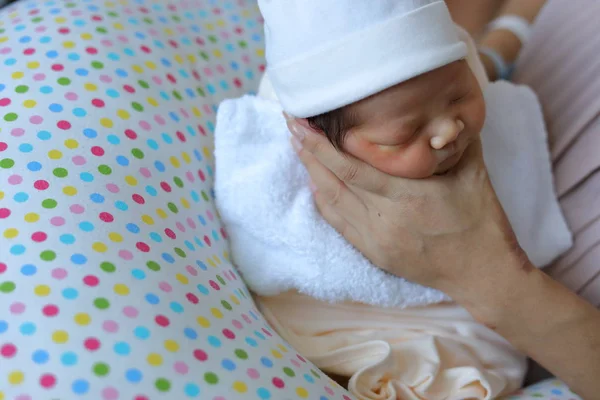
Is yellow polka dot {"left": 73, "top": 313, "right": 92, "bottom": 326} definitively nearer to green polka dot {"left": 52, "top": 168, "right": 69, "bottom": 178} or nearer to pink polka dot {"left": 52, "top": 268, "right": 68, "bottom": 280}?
pink polka dot {"left": 52, "top": 268, "right": 68, "bottom": 280}

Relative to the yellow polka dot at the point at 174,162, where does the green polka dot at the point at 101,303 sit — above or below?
below

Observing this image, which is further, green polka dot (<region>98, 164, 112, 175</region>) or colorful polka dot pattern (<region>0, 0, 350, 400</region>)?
green polka dot (<region>98, 164, 112, 175</region>)

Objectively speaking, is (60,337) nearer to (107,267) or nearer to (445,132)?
(107,267)

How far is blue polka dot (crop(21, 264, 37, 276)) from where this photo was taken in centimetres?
68

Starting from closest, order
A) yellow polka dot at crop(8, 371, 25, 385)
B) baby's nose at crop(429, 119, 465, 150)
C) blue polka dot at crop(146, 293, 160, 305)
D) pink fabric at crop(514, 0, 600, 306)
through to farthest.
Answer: yellow polka dot at crop(8, 371, 25, 385) < blue polka dot at crop(146, 293, 160, 305) < baby's nose at crop(429, 119, 465, 150) < pink fabric at crop(514, 0, 600, 306)

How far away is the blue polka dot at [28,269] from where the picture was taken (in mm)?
676

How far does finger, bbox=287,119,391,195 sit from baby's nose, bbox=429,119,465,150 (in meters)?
0.09

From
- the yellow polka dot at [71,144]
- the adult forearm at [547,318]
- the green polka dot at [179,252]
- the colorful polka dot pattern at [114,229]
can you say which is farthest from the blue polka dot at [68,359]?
the adult forearm at [547,318]

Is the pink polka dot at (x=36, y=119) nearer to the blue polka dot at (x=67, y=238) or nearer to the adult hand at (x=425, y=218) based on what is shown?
the blue polka dot at (x=67, y=238)

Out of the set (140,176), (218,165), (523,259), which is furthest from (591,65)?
(140,176)

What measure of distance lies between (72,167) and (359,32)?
1.34 ft

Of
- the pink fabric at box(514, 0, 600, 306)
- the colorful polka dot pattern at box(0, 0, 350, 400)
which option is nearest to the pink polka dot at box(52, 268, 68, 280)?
the colorful polka dot pattern at box(0, 0, 350, 400)

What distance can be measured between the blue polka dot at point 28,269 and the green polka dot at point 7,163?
163mm

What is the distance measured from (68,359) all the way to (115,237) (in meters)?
0.17
